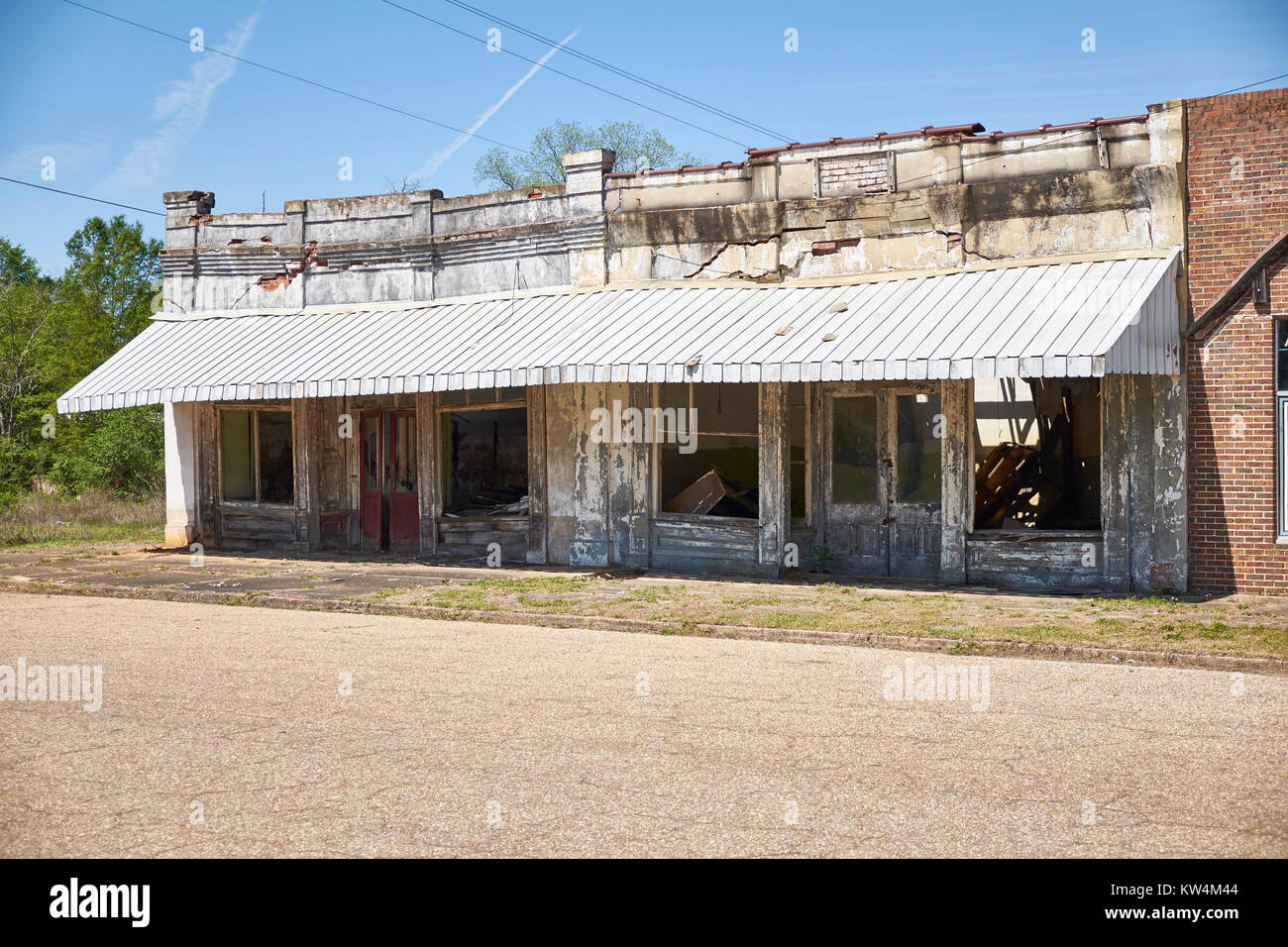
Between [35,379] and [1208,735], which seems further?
[35,379]

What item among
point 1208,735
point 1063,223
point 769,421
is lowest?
point 1208,735

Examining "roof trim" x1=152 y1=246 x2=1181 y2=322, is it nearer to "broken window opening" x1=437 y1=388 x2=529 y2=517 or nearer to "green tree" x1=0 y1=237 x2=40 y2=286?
"broken window opening" x1=437 y1=388 x2=529 y2=517

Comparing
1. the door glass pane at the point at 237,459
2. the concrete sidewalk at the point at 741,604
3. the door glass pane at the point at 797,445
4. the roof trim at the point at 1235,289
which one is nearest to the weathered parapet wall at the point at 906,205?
the roof trim at the point at 1235,289

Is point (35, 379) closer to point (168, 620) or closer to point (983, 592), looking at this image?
point (168, 620)

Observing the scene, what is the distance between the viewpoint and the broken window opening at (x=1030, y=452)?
1447 cm

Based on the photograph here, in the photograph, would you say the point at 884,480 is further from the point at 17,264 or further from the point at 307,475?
the point at 17,264

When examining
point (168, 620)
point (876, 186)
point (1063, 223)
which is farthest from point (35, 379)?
point (1063, 223)

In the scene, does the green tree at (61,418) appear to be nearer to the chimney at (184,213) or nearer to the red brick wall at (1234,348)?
the chimney at (184,213)

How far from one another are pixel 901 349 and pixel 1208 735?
6.86m

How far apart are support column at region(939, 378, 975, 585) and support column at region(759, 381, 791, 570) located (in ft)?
6.52

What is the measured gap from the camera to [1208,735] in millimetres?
6617

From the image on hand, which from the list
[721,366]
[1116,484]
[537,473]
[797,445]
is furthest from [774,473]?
[1116,484]

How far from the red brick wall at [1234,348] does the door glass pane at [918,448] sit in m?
2.93
